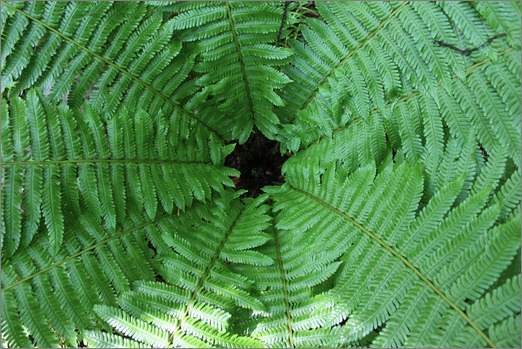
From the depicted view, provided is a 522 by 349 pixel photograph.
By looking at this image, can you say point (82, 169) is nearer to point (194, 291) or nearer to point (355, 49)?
point (194, 291)

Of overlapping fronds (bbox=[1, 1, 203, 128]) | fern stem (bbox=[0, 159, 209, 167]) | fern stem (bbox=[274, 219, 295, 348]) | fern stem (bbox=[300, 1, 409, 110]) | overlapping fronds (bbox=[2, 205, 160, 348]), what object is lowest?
fern stem (bbox=[274, 219, 295, 348])

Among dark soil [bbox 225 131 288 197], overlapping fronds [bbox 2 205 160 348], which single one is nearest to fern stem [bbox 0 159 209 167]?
overlapping fronds [bbox 2 205 160 348]

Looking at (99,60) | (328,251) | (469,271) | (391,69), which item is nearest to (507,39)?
(391,69)

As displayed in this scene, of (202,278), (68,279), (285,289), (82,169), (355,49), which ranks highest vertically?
(355,49)

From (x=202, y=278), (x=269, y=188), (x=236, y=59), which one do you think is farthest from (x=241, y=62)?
(x=202, y=278)

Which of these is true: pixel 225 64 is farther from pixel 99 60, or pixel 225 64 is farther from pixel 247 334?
pixel 247 334

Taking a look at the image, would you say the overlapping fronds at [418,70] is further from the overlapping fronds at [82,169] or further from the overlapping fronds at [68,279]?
the overlapping fronds at [68,279]

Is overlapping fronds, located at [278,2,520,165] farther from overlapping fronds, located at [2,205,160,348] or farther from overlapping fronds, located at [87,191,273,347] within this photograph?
overlapping fronds, located at [2,205,160,348]
